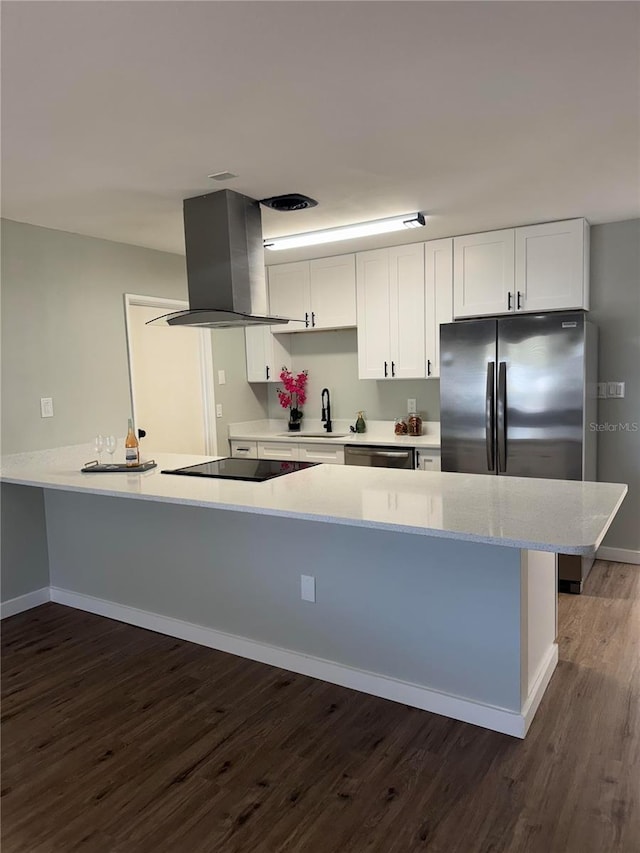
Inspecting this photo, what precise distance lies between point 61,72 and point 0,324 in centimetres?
196

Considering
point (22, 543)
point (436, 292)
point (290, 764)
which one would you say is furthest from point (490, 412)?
point (22, 543)

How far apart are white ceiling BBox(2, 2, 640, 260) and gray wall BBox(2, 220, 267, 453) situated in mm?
328

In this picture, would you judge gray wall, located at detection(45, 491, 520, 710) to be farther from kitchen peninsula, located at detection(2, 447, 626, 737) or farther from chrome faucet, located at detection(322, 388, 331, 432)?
chrome faucet, located at detection(322, 388, 331, 432)

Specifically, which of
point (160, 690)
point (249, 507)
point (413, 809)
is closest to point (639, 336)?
point (249, 507)

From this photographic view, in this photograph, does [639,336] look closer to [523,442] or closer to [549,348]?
[549,348]

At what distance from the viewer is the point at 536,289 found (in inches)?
154

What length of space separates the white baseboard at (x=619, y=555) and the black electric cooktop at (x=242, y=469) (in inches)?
95.3

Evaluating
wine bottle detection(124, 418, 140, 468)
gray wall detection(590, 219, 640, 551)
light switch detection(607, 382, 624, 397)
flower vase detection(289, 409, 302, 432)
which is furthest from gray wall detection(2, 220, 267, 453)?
light switch detection(607, 382, 624, 397)

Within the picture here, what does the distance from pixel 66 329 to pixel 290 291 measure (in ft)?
6.28

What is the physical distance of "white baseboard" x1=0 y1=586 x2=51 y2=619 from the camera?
3.56 meters

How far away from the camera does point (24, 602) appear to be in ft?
12.0

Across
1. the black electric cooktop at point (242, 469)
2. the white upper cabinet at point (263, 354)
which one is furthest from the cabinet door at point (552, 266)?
the white upper cabinet at point (263, 354)

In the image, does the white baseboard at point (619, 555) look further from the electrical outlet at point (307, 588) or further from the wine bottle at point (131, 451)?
the wine bottle at point (131, 451)

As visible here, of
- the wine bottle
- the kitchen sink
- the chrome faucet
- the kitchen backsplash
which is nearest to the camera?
the wine bottle
